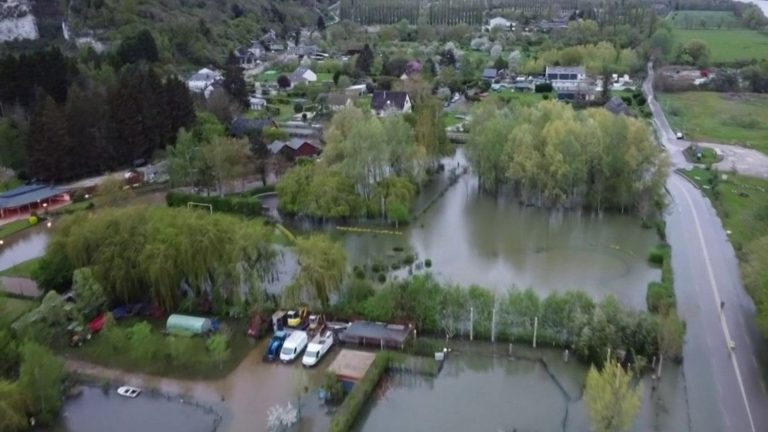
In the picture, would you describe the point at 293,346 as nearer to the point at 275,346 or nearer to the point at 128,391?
the point at 275,346

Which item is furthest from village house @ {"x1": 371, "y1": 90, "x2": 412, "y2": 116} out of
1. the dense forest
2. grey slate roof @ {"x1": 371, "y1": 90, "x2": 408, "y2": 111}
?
the dense forest

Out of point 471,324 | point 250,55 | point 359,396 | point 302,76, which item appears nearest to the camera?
point 359,396

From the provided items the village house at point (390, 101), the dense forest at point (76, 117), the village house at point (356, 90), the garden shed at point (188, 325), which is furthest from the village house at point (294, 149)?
the garden shed at point (188, 325)

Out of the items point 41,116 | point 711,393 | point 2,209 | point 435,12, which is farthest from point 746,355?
point 435,12

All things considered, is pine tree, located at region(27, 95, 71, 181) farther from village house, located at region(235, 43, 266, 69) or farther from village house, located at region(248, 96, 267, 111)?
village house, located at region(235, 43, 266, 69)

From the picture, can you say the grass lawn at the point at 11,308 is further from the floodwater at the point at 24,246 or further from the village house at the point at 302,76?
the village house at the point at 302,76

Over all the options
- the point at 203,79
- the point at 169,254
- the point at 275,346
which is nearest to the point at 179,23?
the point at 203,79
